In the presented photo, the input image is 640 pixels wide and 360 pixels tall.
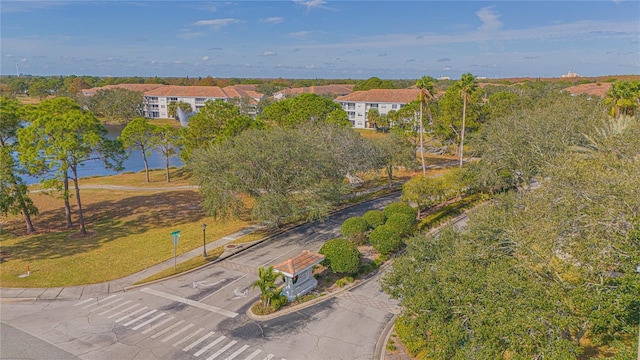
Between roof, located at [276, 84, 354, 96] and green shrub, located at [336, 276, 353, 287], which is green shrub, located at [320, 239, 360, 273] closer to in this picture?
green shrub, located at [336, 276, 353, 287]

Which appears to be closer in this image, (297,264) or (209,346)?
(209,346)

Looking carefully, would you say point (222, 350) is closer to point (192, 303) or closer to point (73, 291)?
point (192, 303)

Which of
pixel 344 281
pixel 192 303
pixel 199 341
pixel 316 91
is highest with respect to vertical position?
pixel 316 91

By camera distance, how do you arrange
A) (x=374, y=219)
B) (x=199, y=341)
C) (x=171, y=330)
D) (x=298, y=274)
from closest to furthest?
(x=199, y=341) < (x=171, y=330) < (x=298, y=274) < (x=374, y=219)

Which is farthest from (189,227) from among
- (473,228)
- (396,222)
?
(473,228)

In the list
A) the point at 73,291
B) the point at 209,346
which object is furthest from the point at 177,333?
the point at 73,291

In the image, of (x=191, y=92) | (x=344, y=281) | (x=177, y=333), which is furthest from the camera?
(x=191, y=92)
